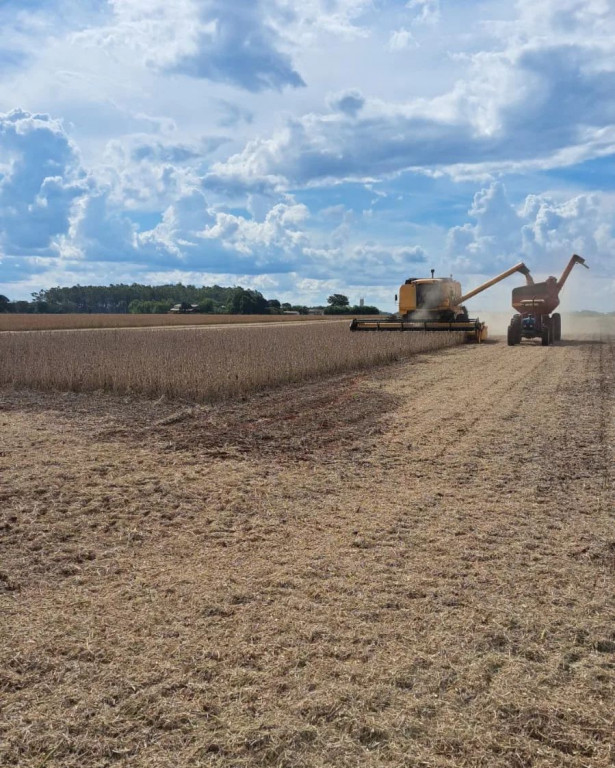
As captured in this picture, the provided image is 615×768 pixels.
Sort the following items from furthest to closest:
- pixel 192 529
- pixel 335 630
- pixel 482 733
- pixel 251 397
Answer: pixel 251 397, pixel 192 529, pixel 335 630, pixel 482 733

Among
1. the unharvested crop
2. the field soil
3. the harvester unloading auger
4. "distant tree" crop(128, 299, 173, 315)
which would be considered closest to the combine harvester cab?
the harvester unloading auger

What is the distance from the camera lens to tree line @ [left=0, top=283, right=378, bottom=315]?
87062 millimetres

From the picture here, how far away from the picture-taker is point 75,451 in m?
7.62

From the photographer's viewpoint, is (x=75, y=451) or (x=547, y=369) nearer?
(x=75, y=451)

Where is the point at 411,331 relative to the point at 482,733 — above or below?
above

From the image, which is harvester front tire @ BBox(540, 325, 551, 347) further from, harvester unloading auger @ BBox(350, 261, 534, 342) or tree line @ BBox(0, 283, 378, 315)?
tree line @ BBox(0, 283, 378, 315)

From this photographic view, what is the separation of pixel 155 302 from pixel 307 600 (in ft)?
376

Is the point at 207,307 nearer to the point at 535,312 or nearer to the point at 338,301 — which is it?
the point at 338,301

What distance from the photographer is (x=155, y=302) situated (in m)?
115

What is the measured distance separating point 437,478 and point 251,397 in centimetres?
575

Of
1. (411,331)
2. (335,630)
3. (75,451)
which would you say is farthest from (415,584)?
(411,331)

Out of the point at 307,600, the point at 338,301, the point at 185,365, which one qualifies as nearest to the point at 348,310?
the point at 338,301

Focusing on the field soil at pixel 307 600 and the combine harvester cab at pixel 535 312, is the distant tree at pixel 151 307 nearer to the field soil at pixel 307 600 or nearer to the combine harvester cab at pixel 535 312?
the combine harvester cab at pixel 535 312

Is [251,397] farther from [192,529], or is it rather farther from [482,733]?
[482,733]
